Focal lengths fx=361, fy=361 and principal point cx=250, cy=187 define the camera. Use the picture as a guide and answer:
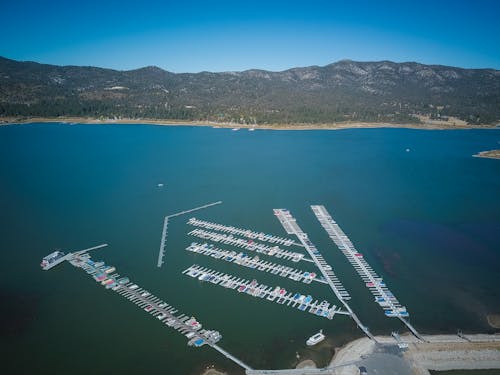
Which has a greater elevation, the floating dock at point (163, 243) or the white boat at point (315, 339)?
the floating dock at point (163, 243)

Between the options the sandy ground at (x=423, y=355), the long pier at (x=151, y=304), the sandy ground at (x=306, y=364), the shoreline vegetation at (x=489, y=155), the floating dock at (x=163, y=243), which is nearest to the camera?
the sandy ground at (x=423, y=355)

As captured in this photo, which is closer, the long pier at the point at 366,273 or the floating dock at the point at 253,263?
the long pier at the point at 366,273

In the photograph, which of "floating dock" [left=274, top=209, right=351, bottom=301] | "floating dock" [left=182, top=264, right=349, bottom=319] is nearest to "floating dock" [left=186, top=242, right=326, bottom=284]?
"floating dock" [left=274, top=209, right=351, bottom=301]

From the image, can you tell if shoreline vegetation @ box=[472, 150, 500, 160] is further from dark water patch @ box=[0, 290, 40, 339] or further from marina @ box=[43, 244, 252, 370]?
dark water patch @ box=[0, 290, 40, 339]

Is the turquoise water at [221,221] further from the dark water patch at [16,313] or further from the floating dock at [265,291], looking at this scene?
the floating dock at [265,291]

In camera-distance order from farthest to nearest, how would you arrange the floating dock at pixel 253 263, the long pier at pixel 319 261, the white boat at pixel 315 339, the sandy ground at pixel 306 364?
the floating dock at pixel 253 263, the long pier at pixel 319 261, the white boat at pixel 315 339, the sandy ground at pixel 306 364

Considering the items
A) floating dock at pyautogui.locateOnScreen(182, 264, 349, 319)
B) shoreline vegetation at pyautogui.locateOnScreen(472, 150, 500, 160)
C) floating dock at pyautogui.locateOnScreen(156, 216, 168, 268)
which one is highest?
shoreline vegetation at pyautogui.locateOnScreen(472, 150, 500, 160)

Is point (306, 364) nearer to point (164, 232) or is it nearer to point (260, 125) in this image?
point (164, 232)

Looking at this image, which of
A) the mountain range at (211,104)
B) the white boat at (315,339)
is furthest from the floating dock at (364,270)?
the mountain range at (211,104)
